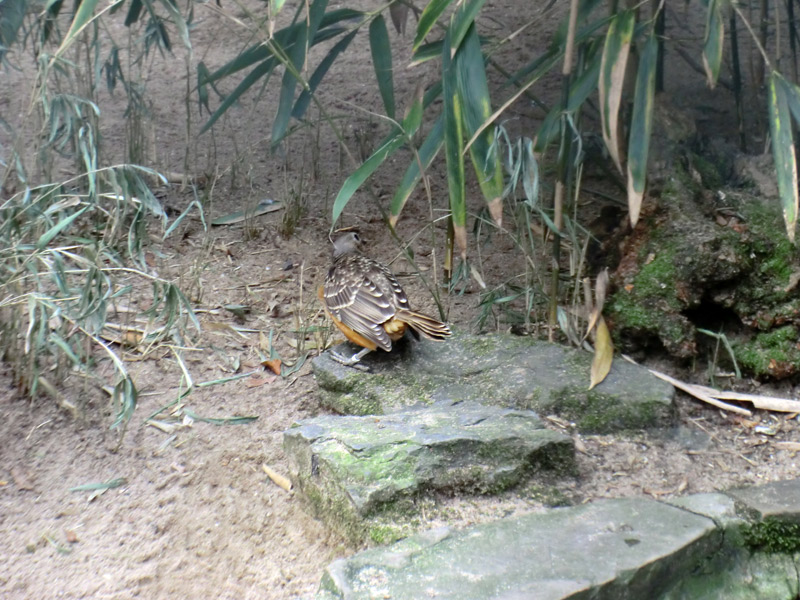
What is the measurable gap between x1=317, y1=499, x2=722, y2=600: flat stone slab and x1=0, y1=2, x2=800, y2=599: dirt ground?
23 cm

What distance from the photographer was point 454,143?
13.1 ft

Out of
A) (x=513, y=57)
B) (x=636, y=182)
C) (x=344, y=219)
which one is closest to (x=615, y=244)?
(x=636, y=182)

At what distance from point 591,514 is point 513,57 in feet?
16.2

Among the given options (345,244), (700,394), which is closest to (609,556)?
(700,394)

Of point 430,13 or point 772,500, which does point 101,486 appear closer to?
point 430,13

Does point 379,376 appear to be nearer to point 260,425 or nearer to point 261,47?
point 260,425

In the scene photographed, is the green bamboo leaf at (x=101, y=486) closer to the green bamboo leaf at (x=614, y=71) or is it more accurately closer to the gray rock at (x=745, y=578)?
the gray rock at (x=745, y=578)

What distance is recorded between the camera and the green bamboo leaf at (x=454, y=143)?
3.92 m

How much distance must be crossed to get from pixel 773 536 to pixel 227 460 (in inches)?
89.2

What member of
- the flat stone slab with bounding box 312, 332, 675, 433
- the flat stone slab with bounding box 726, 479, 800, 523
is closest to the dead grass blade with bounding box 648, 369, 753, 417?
the flat stone slab with bounding box 312, 332, 675, 433

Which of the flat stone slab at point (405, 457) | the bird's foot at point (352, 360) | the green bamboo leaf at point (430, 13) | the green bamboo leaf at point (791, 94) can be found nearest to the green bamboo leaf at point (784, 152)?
the green bamboo leaf at point (791, 94)

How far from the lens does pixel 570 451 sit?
346cm

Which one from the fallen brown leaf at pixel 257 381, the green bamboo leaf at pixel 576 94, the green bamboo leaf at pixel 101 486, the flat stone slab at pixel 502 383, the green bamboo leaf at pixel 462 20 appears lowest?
the green bamboo leaf at pixel 101 486

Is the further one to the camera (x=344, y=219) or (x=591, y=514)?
(x=344, y=219)
